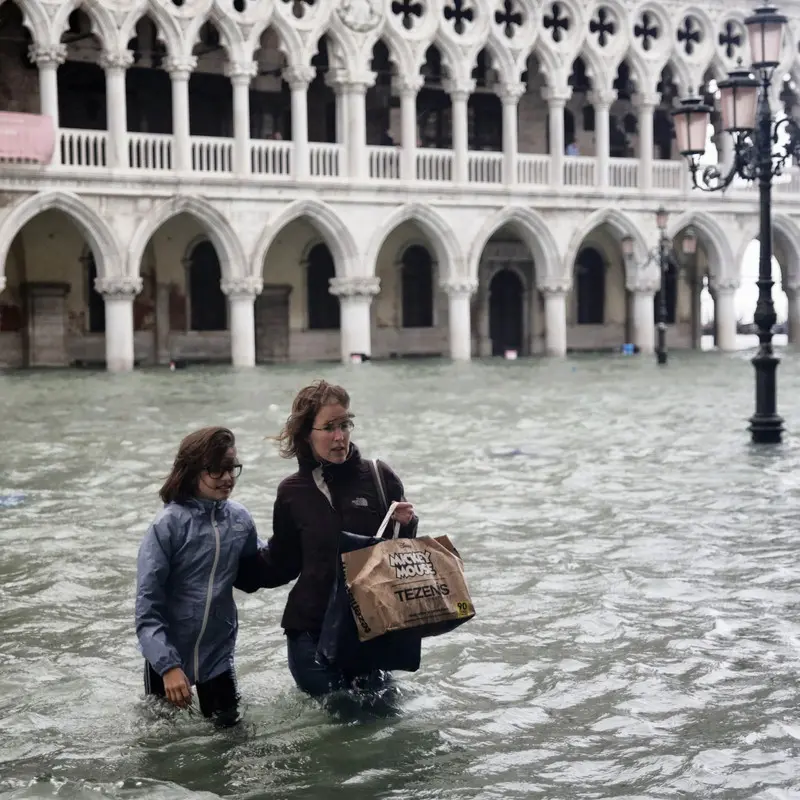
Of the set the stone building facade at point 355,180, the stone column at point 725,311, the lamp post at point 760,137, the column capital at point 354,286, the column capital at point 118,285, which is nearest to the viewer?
the lamp post at point 760,137

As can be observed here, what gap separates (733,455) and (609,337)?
23.2 meters

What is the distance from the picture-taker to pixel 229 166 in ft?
91.2

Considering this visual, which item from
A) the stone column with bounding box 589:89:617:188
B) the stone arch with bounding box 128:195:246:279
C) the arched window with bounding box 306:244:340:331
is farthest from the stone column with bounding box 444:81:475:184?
the stone arch with bounding box 128:195:246:279

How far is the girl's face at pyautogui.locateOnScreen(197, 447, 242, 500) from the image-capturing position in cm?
458

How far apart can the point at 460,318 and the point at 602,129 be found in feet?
17.8

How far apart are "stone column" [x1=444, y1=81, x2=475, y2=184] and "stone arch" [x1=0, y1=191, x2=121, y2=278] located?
7.55 meters

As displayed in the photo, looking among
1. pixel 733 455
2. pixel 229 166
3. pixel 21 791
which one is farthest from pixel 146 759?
pixel 229 166

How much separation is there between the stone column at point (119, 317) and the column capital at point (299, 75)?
5.01 m

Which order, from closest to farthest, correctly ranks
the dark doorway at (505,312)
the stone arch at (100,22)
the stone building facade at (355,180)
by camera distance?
the stone arch at (100,22) < the stone building facade at (355,180) < the dark doorway at (505,312)

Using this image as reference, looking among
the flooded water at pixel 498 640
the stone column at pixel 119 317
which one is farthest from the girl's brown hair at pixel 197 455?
the stone column at pixel 119 317

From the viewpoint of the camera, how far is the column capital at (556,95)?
31.4m

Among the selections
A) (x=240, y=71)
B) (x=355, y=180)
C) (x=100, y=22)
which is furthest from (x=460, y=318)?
(x=100, y=22)

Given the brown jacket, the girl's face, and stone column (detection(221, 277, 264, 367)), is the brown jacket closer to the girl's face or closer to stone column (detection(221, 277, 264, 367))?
the girl's face

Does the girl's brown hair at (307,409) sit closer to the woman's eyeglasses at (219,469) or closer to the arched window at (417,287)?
the woman's eyeglasses at (219,469)
